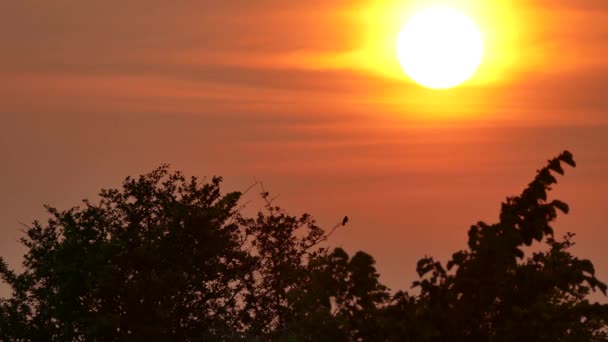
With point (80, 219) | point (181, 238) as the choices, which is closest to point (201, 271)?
point (181, 238)

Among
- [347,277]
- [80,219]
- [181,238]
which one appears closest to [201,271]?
[181,238]

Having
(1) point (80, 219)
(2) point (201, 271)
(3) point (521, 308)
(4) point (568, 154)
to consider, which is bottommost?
(3) point (521, 308)

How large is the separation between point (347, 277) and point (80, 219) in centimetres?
3314

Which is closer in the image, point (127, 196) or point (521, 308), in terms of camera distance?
point (521, 308)

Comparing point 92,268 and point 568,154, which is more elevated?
point 92,268

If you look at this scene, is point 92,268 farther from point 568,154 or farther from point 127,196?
point 568,154

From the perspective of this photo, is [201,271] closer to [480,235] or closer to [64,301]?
[64,301]

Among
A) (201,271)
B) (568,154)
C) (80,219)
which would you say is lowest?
(568,154)

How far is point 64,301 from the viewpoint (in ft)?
204

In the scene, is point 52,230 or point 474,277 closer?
point 474,277

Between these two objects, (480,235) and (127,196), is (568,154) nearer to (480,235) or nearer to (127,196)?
(480,235)

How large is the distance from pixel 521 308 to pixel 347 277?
11.4 ft

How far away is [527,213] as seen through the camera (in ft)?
108

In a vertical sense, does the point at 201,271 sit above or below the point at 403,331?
above
